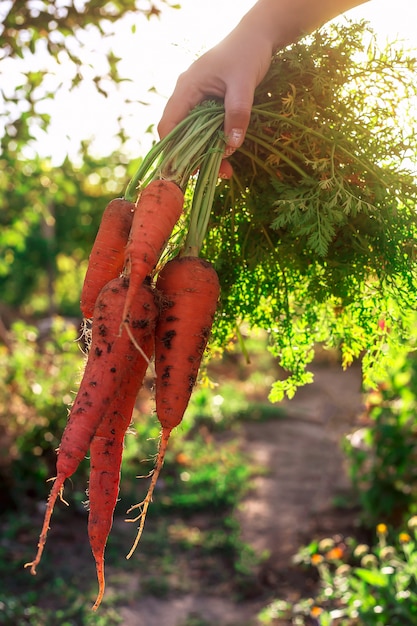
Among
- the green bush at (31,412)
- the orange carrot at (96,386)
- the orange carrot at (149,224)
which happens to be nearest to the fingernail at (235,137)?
the orange carrot at (149,224)

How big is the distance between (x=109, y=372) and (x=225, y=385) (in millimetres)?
7587

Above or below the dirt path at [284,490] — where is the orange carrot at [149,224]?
below

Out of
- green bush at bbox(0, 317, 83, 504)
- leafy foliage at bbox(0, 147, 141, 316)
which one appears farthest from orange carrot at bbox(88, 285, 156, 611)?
leafy foliage at bbox(0, 147, 141, 316)

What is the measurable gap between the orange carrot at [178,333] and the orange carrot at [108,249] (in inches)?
5.4

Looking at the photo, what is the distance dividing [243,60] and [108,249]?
511mm

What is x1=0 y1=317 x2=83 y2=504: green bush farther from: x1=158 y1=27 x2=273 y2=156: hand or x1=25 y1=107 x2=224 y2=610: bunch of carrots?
x1=158 y1=27 x2=273 y2=156: hand

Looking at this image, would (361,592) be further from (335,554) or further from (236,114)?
(236,114)

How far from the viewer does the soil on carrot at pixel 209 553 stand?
3.81 meters

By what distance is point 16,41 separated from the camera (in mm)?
2709

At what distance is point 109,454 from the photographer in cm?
157

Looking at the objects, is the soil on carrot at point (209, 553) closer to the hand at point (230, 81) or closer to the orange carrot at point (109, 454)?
the orange carrot at point (109, 454)

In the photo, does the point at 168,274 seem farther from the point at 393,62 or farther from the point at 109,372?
the point at 393,62

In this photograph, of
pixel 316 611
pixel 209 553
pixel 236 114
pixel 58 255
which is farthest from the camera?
pixel 58 255

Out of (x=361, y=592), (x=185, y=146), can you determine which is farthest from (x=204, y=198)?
(x=361, y=592)
